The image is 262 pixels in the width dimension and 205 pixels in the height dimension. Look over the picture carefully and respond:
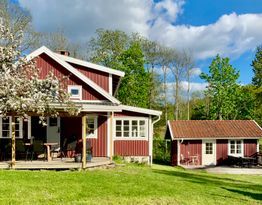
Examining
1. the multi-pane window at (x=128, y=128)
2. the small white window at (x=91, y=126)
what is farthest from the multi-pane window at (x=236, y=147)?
the small white window at (x=91, y=126)

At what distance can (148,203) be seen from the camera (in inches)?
343

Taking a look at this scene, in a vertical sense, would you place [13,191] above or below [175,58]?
below

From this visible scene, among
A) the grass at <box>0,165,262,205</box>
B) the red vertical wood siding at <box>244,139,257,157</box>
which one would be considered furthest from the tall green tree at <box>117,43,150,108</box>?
the grass at <box>0,165,262,205</box>

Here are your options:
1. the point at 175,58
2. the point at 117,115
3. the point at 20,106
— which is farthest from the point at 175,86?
the point at 20,106

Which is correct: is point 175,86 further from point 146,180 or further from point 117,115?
point 146,180

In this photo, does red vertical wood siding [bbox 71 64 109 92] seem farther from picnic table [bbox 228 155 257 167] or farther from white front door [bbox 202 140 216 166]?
picnic table [bbox 228 155 257 167]

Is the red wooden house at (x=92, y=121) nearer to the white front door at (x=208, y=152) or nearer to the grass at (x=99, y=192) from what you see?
the grass at (x=99, y=192)

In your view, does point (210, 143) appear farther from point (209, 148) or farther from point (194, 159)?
point (194, 159)

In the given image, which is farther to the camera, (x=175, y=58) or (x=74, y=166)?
(x=175, y=58)

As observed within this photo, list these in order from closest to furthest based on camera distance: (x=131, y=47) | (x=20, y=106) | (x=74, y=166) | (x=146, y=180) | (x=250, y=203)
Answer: (x=250, y=203) < (x=20, y=106) < (x=146, y=180) < (x=74, y=166) < (x=131, y=47)

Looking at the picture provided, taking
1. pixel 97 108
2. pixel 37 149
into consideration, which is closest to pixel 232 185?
pixel 97 108

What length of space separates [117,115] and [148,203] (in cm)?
1196

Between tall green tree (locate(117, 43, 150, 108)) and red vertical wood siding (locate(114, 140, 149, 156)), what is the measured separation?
62.6 ft

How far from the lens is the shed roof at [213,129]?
28.1 metres
